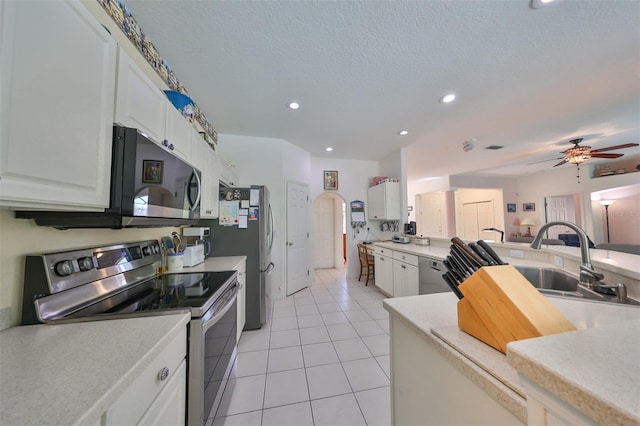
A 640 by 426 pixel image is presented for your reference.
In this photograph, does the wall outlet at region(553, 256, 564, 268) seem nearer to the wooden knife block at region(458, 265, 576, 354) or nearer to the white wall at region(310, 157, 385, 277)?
the wooden knife block at region(458, 265, 576, 354)

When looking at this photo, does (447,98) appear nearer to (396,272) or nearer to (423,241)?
(423,241)

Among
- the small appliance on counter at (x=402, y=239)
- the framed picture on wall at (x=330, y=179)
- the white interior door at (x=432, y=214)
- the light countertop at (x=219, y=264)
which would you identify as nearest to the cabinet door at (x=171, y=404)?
the light countertop at (x=219, y=264)

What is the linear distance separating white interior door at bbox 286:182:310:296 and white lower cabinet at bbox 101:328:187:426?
A: 8.75ft

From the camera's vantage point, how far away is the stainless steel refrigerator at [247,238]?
7.94 ft

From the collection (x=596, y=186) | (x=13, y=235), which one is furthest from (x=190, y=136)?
(x=596, y=186)

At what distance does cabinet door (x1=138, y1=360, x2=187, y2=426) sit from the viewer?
75cm

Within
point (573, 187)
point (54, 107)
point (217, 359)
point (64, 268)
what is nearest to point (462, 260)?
point (217, 359)

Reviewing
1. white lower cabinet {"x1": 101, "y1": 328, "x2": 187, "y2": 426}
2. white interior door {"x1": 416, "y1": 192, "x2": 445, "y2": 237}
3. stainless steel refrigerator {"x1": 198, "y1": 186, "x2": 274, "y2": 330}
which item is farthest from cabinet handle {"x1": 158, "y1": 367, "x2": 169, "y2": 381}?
white interior door {"x1": 416, "y1": 192, "x2": 445, "y2": 237}

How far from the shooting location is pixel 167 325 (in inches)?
34.7

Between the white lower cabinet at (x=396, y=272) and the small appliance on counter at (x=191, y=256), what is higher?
the small appliance on counter at (x=191, y=256)

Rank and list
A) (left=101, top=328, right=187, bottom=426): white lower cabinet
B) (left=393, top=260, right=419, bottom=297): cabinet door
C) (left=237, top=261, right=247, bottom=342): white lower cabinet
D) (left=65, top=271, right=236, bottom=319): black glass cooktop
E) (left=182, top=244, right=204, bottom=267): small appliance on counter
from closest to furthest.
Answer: (left=101, top=328, right=187, bottom=426): white lower cabinet → (left=65, top=271, right=236, bottom=319): black glass cooktop → (left=182, top=244, right=204, bottom=267): small appliance on counter → (left=237, top=261, right=247, bottom=342): white lower cabinet → (left=393, top=260, right=419, bottom=297): cabinet door

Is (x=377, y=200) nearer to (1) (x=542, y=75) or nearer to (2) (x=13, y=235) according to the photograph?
(1) (x=542, y=75)

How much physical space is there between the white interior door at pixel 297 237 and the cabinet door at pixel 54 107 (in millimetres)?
2767

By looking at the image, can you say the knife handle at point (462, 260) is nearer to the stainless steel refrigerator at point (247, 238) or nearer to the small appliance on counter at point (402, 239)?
the stainless steel refrigerator at point (247, 238)
